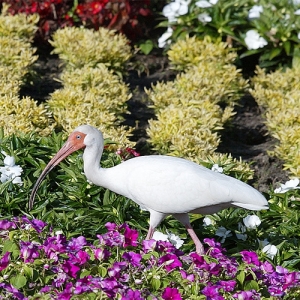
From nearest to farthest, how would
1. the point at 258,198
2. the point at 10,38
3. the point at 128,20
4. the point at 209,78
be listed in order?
the point at 258,198 < the point at 209,78 < the point at 10,38 < the point at 128,20

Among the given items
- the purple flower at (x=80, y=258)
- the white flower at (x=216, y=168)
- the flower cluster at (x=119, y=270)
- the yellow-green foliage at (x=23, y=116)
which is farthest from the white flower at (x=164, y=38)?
the purple flower at (x=80, y=258)

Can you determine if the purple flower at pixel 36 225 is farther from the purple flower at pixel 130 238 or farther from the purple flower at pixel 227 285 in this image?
the purple flower at pixel 227 285

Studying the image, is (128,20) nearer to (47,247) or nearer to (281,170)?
(281,170)

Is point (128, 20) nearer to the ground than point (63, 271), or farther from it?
nearer to the ground

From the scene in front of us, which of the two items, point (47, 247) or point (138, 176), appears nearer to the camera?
point (47, 247)

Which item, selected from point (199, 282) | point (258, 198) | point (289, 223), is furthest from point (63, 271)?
point (289, 223)

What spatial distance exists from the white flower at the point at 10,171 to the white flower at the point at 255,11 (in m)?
4.03

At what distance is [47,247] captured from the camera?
401 cm

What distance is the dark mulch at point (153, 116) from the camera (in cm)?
670

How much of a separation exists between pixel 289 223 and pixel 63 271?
1921 millimetres

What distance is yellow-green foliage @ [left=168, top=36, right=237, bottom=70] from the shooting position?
8.06 metres

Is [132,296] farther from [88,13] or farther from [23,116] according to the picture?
[88,13]

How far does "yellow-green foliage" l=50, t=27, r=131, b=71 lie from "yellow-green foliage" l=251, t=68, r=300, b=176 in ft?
4.60

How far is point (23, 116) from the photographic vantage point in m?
6.34
